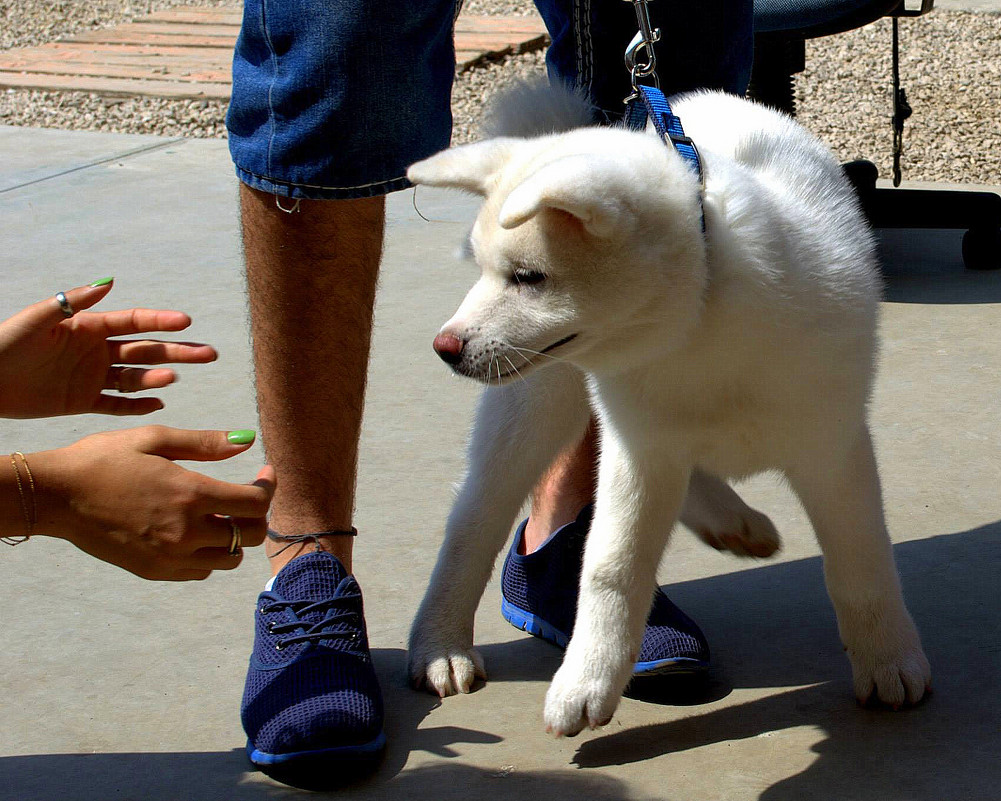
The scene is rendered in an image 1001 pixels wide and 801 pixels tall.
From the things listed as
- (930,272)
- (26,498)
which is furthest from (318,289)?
(930,272)

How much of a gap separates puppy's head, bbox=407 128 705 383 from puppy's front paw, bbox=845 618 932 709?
2.00ft

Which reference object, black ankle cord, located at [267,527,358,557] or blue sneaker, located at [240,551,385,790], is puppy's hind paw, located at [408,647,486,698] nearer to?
blue sneaker, located at [240,551,385,790]

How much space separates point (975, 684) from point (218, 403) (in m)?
1.93

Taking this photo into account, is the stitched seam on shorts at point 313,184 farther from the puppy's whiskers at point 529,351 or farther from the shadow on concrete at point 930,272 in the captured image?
the shadow on concrete at point 930,272

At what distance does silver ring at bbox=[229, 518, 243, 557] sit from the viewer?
166 centimetres

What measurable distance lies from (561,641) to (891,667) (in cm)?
55

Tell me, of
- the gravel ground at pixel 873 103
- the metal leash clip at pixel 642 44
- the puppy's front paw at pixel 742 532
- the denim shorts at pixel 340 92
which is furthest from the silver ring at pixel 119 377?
the gravel ground at pixel 873 103

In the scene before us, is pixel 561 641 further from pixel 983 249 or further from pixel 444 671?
pixel 983 249

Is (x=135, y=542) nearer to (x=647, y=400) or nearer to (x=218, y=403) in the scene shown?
(x=647, y=400)

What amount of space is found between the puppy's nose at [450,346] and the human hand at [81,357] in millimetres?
315

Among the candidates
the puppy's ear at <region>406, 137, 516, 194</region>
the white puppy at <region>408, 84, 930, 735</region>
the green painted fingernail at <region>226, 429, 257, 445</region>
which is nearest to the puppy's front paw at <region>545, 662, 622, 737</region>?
the white puppy at <region>408, 84, 930, 735</region>

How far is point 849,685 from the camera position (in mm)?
2068

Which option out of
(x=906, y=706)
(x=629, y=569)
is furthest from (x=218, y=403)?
(x=906, y=706)

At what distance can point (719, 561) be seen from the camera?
251 cm
